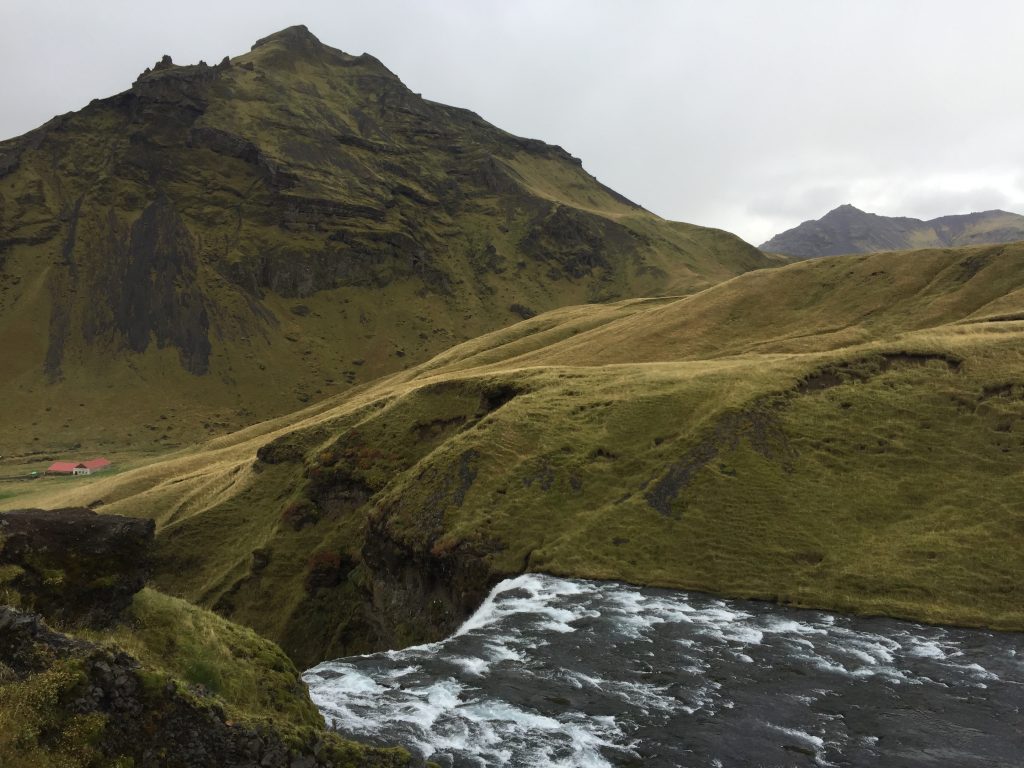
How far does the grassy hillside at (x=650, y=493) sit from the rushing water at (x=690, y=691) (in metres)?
3.84

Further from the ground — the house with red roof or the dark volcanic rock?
the dark volcanic rock

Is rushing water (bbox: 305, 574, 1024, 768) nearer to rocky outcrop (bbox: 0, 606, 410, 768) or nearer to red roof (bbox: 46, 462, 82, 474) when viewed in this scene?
rocky outcrop (bbox: 0, 606, 410, 768)

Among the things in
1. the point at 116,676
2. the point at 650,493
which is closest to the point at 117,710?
the point at 116,676

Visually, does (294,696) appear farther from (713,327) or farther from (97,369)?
(97,369)

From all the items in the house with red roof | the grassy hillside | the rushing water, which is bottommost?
the house with red roof

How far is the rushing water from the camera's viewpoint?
17547 mm

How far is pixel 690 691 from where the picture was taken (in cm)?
2112

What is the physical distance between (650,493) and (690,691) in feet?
56.6

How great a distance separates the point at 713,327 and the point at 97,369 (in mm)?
171533

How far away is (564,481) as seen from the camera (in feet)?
133

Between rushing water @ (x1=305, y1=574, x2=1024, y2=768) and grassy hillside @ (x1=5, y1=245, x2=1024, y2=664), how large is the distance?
3837 mm

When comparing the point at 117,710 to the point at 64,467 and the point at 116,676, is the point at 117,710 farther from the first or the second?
the point at 64,467

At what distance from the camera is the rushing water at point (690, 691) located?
17547 mm

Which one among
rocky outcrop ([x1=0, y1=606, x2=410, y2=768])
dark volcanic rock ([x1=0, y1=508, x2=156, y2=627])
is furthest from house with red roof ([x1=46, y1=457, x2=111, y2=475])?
rocky outcrop ([x1=0, y1=606, x2=410, y2=768])
